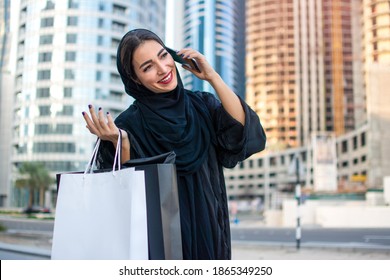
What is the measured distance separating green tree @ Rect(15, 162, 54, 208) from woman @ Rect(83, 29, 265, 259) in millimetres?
3743

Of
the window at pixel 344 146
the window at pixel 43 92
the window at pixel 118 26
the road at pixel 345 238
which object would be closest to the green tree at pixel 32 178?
the window at pixel 43 92

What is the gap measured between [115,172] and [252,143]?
0.39 meters

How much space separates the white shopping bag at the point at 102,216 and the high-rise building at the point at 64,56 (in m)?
1.85

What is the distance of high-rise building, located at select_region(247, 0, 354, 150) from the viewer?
2378 inches

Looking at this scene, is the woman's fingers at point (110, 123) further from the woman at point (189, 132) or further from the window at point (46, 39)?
the window at point (46, 39)

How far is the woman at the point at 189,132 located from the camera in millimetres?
1246

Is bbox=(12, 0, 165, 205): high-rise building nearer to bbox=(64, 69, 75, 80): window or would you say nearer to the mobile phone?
bbox=(64, 69, 75, 80): window

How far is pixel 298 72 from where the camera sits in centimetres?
6381

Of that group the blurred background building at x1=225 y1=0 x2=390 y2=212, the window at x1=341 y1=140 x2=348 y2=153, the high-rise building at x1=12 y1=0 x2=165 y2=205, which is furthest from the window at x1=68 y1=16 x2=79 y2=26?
the blurred background building at x1=225 y1=0 x2=390 y2=212

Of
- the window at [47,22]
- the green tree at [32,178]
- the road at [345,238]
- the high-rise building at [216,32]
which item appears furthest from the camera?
the green tree at [32,178]
